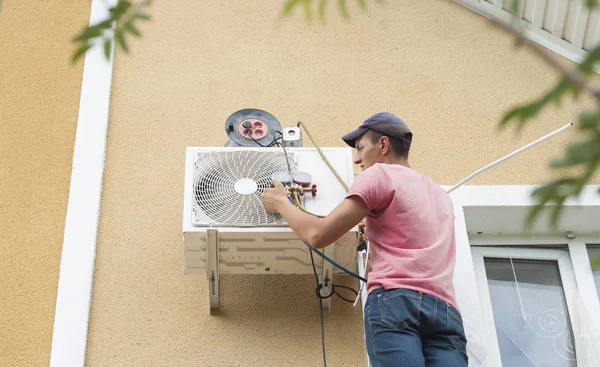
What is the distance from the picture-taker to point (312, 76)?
18.7 ft

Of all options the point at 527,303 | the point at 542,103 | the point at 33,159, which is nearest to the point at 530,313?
the point at 527,303

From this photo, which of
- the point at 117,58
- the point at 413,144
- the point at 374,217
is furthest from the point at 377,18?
the point at 374,217

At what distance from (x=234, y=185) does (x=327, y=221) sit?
2.11 feet

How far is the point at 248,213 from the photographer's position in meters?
4.36

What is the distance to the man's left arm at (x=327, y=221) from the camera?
3.94 m

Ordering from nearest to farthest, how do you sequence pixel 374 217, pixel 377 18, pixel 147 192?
pixel 374 217
pixel 147 192
pixel 377 18

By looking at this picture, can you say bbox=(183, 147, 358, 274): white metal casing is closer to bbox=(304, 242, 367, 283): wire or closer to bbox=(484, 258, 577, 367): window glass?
bbox=(304, 242, 367, 283): wire

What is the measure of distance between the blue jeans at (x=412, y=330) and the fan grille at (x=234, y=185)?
0.74 meters

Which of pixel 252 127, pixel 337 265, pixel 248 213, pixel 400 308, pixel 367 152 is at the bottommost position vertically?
pixel 400 308

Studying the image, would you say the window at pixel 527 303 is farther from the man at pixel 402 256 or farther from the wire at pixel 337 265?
the man at pixel 402 256

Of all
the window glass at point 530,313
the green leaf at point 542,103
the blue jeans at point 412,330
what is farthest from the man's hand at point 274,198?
the green leaf at point 542,103

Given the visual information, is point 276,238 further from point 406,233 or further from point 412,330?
point 412,330

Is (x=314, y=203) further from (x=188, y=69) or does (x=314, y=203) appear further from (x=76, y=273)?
(x=188, y=69)

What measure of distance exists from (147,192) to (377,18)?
1.85m
